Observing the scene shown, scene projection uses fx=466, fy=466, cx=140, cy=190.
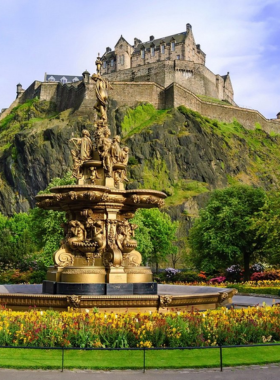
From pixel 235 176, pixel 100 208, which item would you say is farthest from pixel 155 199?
pixel 235 176

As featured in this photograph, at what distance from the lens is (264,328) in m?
10.4

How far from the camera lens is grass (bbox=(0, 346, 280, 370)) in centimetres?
823

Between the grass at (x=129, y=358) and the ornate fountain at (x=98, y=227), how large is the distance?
432 centimetres

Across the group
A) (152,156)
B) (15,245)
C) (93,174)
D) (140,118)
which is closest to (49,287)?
(93,174)

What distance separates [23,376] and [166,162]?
69615mm

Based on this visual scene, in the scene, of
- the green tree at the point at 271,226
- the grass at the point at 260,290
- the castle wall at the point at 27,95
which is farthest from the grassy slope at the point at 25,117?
the grass at the point at 260,290

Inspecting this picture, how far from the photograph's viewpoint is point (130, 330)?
9.69 m

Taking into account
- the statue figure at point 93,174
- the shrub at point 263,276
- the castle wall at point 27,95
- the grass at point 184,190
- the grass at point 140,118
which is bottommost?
the shrub at point 263,276

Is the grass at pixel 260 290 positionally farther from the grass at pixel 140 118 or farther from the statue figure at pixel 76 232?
the grass at pixel 140 118

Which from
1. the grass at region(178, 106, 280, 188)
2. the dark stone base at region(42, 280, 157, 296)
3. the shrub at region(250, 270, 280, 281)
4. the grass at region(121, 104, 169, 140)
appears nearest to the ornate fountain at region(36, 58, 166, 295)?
the dark stone base at region(42, 280, 157, 296)

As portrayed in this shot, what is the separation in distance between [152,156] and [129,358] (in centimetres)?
6819

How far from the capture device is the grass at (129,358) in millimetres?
8234

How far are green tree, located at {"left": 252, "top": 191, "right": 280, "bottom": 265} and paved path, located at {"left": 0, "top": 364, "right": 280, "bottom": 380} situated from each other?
19211 millimetres

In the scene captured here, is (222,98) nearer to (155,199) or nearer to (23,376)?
(155,199)
